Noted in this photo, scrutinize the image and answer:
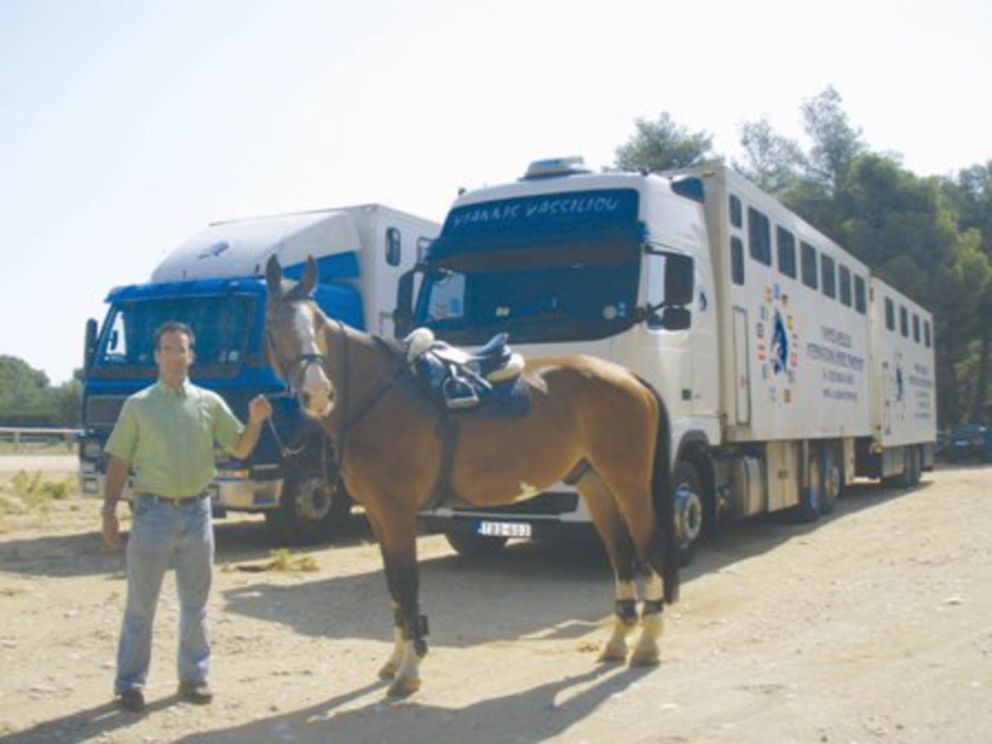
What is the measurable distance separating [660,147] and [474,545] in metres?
34.4

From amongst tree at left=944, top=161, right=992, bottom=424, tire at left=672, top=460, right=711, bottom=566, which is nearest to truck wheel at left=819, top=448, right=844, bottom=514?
tire at left=672, top=460, right=711, bottom=566

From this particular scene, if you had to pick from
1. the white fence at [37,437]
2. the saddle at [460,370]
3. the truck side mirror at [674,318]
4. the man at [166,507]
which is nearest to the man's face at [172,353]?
the man at [166,507]

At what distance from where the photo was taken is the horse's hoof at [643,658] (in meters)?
6.09

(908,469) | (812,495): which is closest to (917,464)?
(908,469)

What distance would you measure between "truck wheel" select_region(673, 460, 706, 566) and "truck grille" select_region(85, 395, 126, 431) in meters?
6.47

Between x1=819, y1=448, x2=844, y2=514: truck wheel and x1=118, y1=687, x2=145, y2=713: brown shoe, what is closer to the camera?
x1=118, y1=687, x2=145, y2=713: brown shoe

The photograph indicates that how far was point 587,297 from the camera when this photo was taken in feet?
29.1

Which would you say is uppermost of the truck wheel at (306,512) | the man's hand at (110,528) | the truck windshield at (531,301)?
the truck windshield at (531,301)

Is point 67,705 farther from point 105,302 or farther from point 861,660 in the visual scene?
point 105,302

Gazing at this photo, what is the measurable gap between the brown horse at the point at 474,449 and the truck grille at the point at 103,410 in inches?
260

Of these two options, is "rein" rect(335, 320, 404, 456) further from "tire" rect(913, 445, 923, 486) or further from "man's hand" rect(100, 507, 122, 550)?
"tire" rect(913, 445, 923, 486)

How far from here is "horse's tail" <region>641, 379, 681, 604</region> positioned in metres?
6.59

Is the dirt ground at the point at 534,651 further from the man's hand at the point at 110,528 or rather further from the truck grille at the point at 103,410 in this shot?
the truck grille at the point at 103,410

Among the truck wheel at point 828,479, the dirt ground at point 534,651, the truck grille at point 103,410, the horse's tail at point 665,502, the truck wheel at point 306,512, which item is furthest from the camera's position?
the truck wheel at point 828,479
